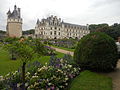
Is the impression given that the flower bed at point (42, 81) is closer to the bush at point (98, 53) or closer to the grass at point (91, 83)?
the grass at point (91, 83)

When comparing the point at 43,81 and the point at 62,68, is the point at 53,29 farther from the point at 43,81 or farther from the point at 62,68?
the point at 43,81

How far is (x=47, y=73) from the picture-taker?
5.11 meters

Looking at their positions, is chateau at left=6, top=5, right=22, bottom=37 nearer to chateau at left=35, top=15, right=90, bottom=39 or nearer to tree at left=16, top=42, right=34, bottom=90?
chateau at left=35, top=15, right=90, bottom=39

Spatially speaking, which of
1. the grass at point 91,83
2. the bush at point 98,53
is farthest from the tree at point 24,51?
the bush at point 98,53

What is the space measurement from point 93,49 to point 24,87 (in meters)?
4.09

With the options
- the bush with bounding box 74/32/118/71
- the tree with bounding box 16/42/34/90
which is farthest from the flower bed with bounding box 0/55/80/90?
the bush with bounding box 74/32/118/71

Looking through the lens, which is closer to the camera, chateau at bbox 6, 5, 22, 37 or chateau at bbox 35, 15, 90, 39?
chateau at bbox 6, 5, 22, 37

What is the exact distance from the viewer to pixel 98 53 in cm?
671

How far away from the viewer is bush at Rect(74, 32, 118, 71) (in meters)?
6.68

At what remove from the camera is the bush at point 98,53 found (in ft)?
21.9

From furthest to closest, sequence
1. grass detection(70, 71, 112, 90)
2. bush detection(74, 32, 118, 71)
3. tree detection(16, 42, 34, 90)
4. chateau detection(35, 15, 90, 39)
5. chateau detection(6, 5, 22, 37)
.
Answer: chateau detection(35, 15, 90, 39)
chateau detection(6, 5, 22, 37)
bush detection(74, 32, 118, 71)
grass detection(70, 71, 112, 90)
tree detection(16, 42, 34, 90)

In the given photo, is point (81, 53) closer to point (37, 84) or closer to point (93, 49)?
point (93, 49)

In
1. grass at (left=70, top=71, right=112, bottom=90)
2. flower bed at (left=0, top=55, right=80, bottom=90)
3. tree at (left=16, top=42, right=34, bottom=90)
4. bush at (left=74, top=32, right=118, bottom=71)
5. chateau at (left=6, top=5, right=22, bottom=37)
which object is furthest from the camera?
chateau at (left=6, top=5, right=22, bottom=37)

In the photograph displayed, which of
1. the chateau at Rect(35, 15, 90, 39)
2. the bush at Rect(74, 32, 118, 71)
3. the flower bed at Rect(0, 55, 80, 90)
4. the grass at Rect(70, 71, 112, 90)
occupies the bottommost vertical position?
the grass at Rect(70, 71, 112, 90)
